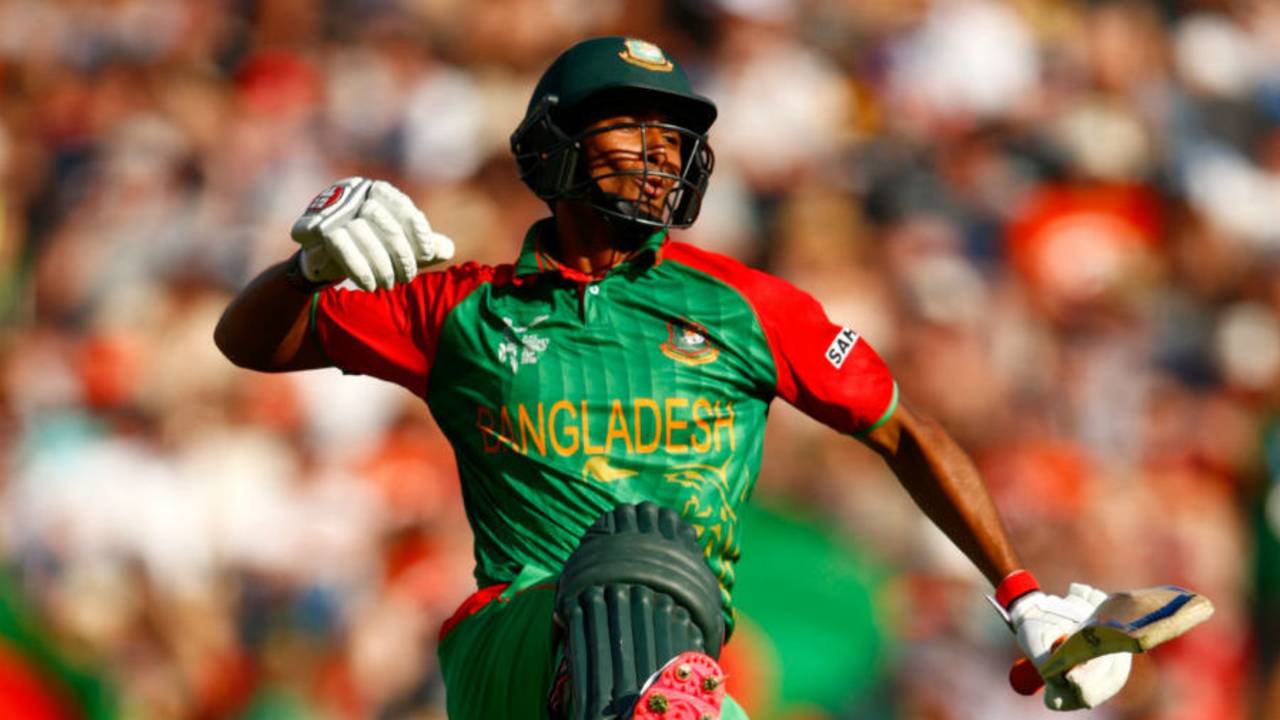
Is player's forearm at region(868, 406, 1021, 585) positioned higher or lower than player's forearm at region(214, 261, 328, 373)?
lower

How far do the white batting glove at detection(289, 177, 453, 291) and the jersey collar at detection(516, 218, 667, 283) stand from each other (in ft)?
1.91

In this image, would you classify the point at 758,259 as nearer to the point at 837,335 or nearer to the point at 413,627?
the point at 413,627

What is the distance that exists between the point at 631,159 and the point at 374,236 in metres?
0.80

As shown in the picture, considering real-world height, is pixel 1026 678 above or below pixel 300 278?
below

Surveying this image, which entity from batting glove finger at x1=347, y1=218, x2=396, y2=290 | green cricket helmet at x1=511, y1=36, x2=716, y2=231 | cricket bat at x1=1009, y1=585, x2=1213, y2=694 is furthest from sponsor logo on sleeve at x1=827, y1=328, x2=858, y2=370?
batting glove finger at x1=347, y1=218, x2=396, y2=290

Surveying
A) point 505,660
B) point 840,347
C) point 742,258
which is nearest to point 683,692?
point 505,660

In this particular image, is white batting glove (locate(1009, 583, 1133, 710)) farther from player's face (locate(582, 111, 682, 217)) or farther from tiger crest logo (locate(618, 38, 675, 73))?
tiger crest logo (locate(618, 38, 675, 73))

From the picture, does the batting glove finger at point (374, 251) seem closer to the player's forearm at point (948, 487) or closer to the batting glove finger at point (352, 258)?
the batting glove finger at point (352, 258)

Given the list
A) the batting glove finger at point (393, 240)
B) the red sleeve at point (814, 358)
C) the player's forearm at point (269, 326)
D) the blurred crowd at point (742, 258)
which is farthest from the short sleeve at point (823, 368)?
the blurred crowd at point (742, 258)

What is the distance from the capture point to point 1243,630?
→ 7.49 m

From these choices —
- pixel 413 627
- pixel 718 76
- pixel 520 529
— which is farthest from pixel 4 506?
pixel 520 529

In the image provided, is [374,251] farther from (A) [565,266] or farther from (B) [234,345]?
(A) [565,266]

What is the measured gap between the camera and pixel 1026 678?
4.07 m

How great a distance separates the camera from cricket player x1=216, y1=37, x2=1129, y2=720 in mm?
4230
